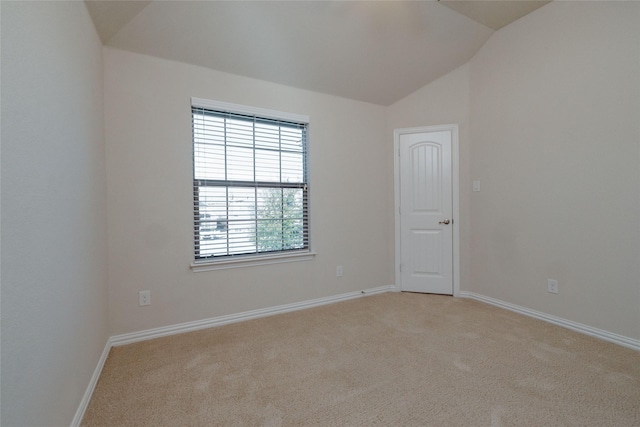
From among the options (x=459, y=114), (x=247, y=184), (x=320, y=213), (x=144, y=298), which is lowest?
(x=144, y=298)

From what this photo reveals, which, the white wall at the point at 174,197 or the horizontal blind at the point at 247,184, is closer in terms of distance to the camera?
the white wall at the point at 174,197

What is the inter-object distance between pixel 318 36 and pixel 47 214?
91.9 inches

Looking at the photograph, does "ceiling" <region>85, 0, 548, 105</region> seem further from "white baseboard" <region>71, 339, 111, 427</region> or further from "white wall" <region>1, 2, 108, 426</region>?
"white baseboard" <region>71, 339, 111, 427</region>

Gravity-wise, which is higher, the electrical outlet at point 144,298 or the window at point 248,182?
the window at point 248,182

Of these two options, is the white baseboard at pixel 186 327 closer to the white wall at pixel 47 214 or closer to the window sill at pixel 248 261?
the white wall at pixel 47 214

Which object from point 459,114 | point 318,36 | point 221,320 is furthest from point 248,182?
point 459,114

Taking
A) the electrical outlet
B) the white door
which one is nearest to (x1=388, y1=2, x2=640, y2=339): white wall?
the white door

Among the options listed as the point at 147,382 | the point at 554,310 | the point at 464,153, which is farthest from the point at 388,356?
the point at 464,153

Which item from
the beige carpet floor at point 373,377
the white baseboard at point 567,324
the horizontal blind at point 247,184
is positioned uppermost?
the horizontal blind at point 247,184

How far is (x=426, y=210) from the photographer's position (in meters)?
3.56

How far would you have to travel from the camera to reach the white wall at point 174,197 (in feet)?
7.58

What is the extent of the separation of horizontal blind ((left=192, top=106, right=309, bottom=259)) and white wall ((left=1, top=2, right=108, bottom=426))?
87 centimetres

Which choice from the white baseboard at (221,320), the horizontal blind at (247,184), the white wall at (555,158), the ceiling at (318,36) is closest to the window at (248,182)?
the horizontal blind at (247,184)

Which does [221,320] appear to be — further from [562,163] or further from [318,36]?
[562,163]
